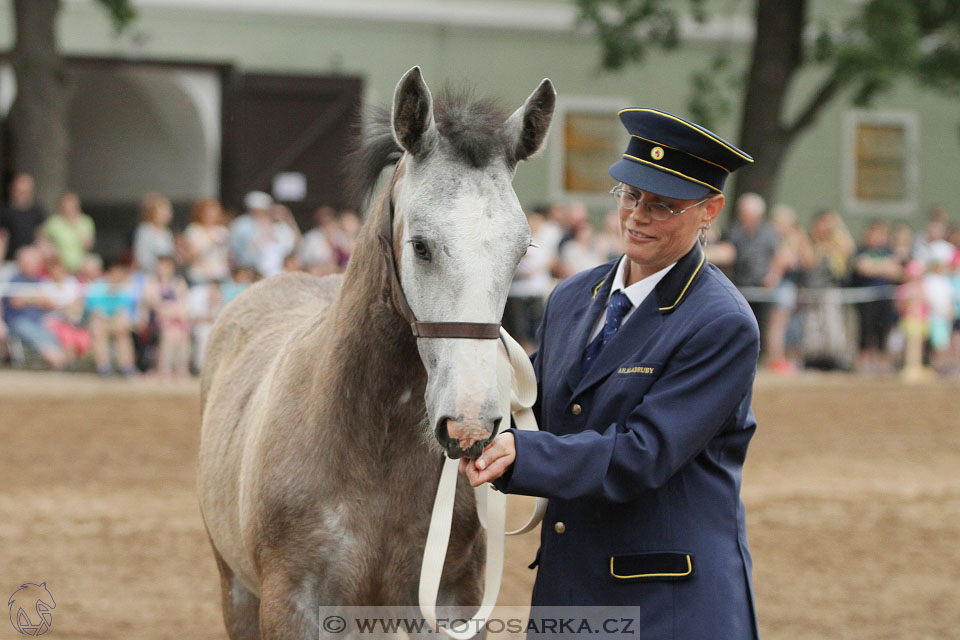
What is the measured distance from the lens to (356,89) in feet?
59.2

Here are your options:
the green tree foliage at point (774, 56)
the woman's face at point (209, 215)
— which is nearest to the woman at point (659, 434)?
the woman's face at point (209, 215)

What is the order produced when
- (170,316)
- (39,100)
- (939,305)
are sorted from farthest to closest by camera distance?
(939,305), (39,100), (170,316)

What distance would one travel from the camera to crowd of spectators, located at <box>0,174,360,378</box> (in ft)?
38.8

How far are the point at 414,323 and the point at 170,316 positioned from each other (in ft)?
→ 30.5

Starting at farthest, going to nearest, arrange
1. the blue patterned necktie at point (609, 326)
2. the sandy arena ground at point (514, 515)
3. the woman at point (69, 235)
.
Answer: the woman at point (69, 235), the sandy arena ground at point (514, 515), the blue patterned necktie at point (609, 326)

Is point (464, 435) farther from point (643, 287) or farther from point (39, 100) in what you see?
point (39, 100)

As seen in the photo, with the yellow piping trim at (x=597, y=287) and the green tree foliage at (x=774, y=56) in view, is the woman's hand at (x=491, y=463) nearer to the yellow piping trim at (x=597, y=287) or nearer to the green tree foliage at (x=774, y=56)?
the yellow piping trim at (x=597, y=287)

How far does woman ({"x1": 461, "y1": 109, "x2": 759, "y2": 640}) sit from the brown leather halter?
0.26m

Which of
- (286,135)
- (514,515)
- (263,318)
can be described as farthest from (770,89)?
(263,318)

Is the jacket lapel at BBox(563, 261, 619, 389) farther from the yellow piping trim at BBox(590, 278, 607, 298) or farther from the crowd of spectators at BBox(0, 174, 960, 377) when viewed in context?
the crowd of spectators at BBox(0, 174, 960, 377)

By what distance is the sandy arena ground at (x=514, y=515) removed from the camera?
5.45m

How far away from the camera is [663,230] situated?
9.34ft

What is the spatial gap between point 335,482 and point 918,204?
20.1m

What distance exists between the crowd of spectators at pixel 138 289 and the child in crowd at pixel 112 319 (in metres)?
0.01
